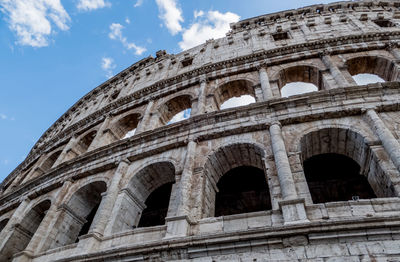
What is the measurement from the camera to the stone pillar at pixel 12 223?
31.5ft

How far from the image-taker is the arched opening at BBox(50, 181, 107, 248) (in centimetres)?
879

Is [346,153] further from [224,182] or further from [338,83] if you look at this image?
[224,182]

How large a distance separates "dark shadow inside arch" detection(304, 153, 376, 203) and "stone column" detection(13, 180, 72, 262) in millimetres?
8722

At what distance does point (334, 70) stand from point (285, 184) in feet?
19.8

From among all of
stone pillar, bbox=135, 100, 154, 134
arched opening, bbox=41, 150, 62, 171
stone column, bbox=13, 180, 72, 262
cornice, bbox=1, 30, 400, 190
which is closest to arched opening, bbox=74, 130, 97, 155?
arched opening, bbox=41, 150, 62, 171

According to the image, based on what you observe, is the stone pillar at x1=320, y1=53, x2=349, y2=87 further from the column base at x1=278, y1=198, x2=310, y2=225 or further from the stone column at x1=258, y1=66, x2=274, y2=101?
the column base at x1=278, y1=198, x2=310, y2=225

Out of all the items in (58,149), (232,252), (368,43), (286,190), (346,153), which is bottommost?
(232,252)

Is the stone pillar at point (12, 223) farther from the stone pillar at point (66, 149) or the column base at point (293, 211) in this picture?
the column base at point (293, 211)

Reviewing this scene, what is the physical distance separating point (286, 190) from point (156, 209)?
21.8 feet

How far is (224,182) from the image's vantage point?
10406mm

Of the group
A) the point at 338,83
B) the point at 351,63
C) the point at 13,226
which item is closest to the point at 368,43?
the point at 351,63


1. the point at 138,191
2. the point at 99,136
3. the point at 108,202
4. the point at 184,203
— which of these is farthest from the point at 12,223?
the point at 184,203

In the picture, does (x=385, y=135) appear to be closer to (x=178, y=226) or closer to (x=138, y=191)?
(x=178, y=226)

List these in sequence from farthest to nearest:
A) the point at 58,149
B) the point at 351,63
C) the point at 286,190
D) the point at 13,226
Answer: the point at 58,149 → the point at 351,63 → the point at 13,226 → the point at 286,190
